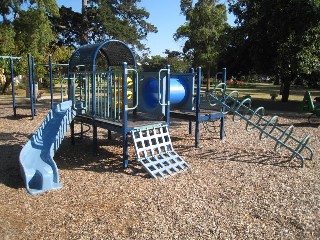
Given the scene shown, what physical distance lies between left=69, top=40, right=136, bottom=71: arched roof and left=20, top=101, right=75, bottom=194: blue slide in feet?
3.11

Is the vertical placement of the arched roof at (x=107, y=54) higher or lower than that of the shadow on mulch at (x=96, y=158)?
higher

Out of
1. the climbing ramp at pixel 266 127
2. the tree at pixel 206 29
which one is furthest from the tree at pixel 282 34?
the tree at pixel 206 29

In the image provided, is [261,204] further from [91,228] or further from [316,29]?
[316,29]

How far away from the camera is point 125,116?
5652mm

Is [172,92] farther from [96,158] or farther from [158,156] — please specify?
[96,158]

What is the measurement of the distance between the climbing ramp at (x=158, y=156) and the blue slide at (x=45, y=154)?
1.36 m

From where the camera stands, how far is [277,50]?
14.9 m

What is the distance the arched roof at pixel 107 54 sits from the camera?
6.60 meters

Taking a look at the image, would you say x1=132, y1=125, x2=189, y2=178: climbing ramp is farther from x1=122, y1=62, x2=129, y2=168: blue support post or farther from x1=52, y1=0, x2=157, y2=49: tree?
x1=52, y1=0, x2=157, y2=49: tree

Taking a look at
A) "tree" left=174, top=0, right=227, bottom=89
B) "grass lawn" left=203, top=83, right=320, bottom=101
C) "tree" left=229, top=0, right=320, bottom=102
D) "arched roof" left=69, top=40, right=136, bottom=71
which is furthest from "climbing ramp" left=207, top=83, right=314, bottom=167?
"tree" left=174, top=0, right=227, bottom=89

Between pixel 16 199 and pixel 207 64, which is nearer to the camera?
pixel 16 199

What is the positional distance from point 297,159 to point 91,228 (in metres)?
4.66

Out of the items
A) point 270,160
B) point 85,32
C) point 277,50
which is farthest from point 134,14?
point 270,160

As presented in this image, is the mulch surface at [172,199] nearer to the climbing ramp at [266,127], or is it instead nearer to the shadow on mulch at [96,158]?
the shadow on mulch at [96,158]
